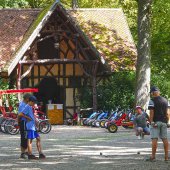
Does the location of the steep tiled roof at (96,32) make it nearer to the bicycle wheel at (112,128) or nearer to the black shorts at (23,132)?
the bicycle wheel at (112,128)

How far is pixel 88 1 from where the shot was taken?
49031 mm

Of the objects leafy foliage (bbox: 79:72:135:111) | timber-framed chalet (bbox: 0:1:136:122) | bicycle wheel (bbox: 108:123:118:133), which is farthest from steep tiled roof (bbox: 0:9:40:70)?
bicycle wheel (bbox: 108:123:118:133)

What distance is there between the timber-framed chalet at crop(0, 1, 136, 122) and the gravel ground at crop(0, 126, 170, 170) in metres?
11.6

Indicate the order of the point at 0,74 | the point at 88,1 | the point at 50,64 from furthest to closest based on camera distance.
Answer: the point at 88,1 → the point at 50,64 → the point at 0,74

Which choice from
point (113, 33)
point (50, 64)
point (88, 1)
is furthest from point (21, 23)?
point (88, 1)

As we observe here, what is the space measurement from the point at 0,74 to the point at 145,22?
28.2 ft

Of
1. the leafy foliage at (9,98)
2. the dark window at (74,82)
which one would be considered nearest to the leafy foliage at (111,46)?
the dark window at (74,82)

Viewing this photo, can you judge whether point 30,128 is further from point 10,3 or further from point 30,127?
point 10,3

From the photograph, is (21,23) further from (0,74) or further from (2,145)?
(2,145)

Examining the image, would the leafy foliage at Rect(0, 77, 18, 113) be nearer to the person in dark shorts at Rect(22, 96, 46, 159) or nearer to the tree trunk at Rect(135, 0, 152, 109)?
the tree trunk at Rect(135, 0, 152, 109)

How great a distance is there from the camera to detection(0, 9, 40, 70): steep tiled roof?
3228 centimetres

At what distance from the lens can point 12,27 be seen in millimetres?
34469

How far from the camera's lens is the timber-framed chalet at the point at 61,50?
102 ft

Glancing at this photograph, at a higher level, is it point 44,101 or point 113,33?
point 113,33
